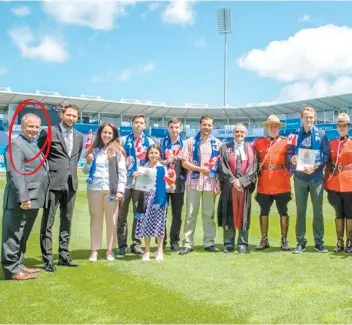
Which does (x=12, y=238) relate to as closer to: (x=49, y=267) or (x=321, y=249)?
(x=49, y=267)

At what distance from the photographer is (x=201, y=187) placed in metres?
6.02

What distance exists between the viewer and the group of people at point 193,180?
5.38 m

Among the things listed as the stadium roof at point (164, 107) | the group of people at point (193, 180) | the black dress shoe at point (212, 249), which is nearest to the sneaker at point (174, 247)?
the group of people at point (193, 180)

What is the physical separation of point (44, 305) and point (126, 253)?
2.21 m

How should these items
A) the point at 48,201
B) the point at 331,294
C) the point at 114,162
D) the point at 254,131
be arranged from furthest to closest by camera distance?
the point at 254,131 < the point at 114,162 < the point at 48,201 < the point at 331,294

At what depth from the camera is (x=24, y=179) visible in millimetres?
4480

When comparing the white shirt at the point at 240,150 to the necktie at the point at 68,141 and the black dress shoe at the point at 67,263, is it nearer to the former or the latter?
the necktie at the point at 68,141

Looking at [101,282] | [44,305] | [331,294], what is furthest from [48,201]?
[331,294]

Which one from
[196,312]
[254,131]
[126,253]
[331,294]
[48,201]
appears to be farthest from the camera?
[254,131]

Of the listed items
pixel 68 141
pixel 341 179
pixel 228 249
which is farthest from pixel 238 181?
pixel 68 141

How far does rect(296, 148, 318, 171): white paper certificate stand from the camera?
5.84m

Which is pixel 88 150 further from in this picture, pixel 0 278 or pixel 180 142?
pixel 0 278

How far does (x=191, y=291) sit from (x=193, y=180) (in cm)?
214

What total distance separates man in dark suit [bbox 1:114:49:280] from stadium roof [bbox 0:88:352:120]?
42131mm
